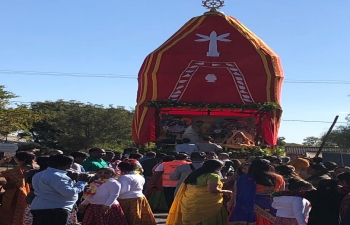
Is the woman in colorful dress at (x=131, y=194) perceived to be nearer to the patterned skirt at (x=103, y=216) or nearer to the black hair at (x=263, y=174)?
the patterned skirt at (x=103, y=216)

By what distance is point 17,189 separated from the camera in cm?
827

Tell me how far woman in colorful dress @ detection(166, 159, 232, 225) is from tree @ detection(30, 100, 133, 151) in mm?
36575

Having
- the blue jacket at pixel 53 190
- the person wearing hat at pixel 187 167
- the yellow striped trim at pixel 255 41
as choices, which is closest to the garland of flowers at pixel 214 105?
the yellow striped trim at pixel 255 41

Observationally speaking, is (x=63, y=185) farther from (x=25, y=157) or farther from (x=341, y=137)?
(x=341, y=137)

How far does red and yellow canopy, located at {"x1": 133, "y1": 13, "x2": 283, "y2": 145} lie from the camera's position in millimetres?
22766

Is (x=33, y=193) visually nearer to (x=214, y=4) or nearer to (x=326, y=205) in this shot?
(x=326, y=205)

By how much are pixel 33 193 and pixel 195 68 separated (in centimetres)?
1611

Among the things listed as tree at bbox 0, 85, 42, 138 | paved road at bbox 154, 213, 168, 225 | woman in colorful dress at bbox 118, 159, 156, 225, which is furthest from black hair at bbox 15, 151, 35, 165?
tree at bbox 0, 85, 42, 138

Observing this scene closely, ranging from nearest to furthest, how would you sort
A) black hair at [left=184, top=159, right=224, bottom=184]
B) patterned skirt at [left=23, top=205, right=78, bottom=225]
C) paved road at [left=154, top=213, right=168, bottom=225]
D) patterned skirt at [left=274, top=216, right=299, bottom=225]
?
patterned skirt at [left=274, top=216, right=299, bottom=225], patterned skirt at [left=23, top=205, right=78, bottom=225], black hair at [left=184, top=159, right=224, bottom=184], paved road at [left=154, top=213, right=168, bottom=225]

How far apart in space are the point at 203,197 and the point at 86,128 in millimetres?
39263

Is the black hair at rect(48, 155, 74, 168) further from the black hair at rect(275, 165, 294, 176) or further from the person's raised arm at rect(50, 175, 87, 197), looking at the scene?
the black hair at rect(275, 165, 294, 176)

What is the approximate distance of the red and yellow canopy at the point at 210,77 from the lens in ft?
74.7

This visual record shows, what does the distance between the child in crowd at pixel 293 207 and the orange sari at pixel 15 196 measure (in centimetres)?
A: 366

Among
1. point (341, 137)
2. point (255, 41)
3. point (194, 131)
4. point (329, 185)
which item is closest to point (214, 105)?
point (194, 131)
